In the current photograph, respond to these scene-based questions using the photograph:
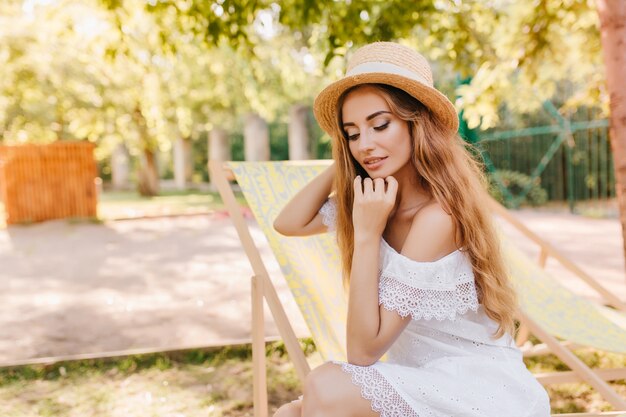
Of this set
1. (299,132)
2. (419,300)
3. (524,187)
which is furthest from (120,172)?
(419,300)

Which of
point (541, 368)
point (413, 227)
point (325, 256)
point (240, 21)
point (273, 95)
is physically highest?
point (273, 95)

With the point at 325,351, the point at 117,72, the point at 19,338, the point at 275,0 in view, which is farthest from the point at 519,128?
the point at 325,351

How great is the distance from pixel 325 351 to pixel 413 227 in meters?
0.64

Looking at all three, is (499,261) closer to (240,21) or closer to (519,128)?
(240,21)

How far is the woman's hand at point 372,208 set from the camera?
1.55 meters

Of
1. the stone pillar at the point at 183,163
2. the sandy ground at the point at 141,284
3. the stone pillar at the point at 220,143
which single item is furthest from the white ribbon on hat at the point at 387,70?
the stone pillar at the point at 183,163

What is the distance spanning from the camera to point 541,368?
339cm

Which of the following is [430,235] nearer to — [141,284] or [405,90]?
[405,90]

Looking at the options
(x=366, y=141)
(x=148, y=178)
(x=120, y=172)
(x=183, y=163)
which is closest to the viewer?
(x=366, y=141)

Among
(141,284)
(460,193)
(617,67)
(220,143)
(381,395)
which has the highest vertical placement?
(220,143)

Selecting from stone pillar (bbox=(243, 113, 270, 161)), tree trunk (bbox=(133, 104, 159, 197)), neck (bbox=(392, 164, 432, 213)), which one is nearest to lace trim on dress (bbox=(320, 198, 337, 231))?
neck (bbox=(392, 164, 432, 213))

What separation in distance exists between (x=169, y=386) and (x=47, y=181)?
10.4 meters

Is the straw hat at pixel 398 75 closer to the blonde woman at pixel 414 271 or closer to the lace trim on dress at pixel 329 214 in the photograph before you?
the blonde woman at pixel 414 271

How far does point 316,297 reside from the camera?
220cm
